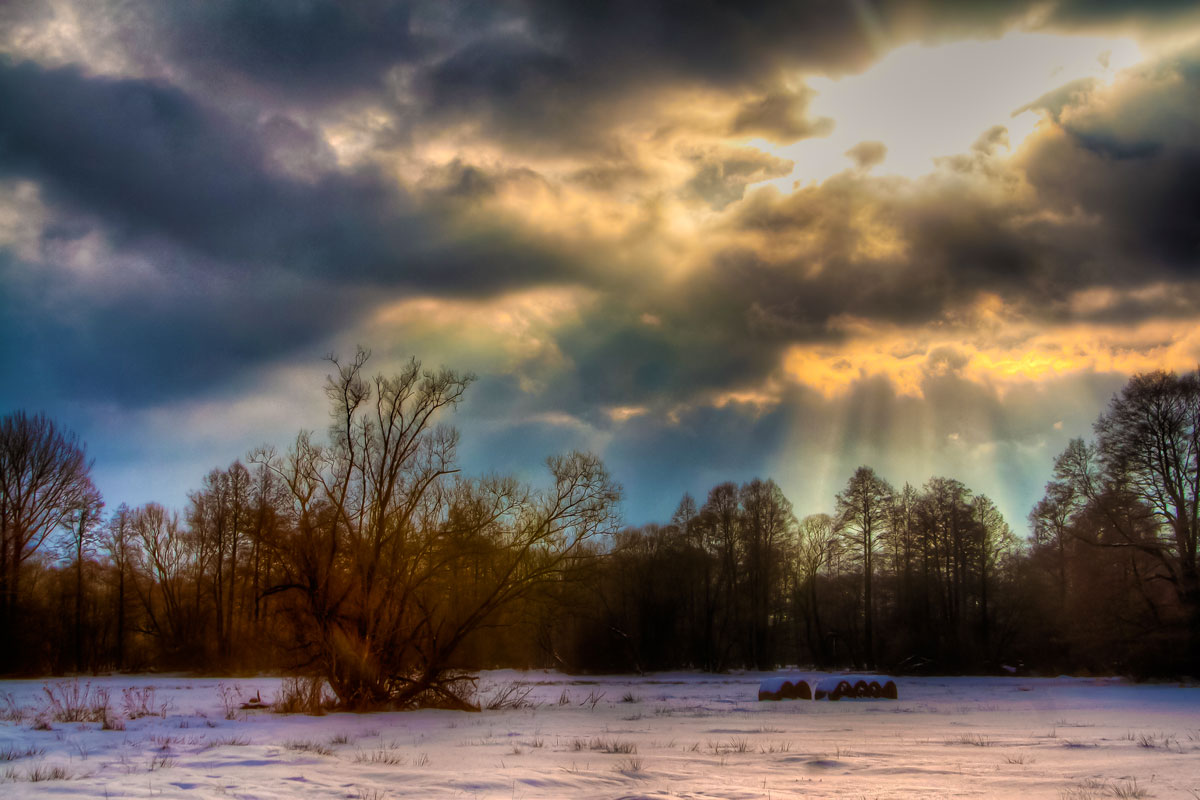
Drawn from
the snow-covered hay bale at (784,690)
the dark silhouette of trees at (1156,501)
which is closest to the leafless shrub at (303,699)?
the snow-covered hay bale at (784,690)

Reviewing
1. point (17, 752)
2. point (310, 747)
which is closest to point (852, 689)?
point (310, 747)

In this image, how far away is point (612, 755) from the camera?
14750 mm

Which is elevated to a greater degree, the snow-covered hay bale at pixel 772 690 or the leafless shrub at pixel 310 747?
the leafless shrub at pixel 310 747

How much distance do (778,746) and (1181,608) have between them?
124 feet

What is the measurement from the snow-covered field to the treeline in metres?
3.65

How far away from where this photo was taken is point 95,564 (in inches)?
2680

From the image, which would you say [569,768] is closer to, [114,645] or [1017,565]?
[1017,565]

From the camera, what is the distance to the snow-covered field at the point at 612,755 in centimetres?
1048

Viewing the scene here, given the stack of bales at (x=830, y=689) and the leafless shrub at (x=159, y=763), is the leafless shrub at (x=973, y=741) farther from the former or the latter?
the stack of bales at (x=830, y=689)

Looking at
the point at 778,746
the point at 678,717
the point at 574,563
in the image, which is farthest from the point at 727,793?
the point at 574,563

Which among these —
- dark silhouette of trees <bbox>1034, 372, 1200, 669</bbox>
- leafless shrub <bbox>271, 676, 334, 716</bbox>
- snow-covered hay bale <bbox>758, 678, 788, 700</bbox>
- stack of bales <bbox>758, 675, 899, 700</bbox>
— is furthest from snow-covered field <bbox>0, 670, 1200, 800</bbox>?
dark silhouette of trees <bbox>1034, 372, 1200, 669</bbox>

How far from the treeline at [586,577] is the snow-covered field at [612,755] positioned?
144 inches

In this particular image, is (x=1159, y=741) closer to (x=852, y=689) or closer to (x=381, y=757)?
(x=381, y=757)

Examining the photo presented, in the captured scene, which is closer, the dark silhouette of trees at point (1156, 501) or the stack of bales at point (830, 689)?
the stack of bales at point (830, 689)
